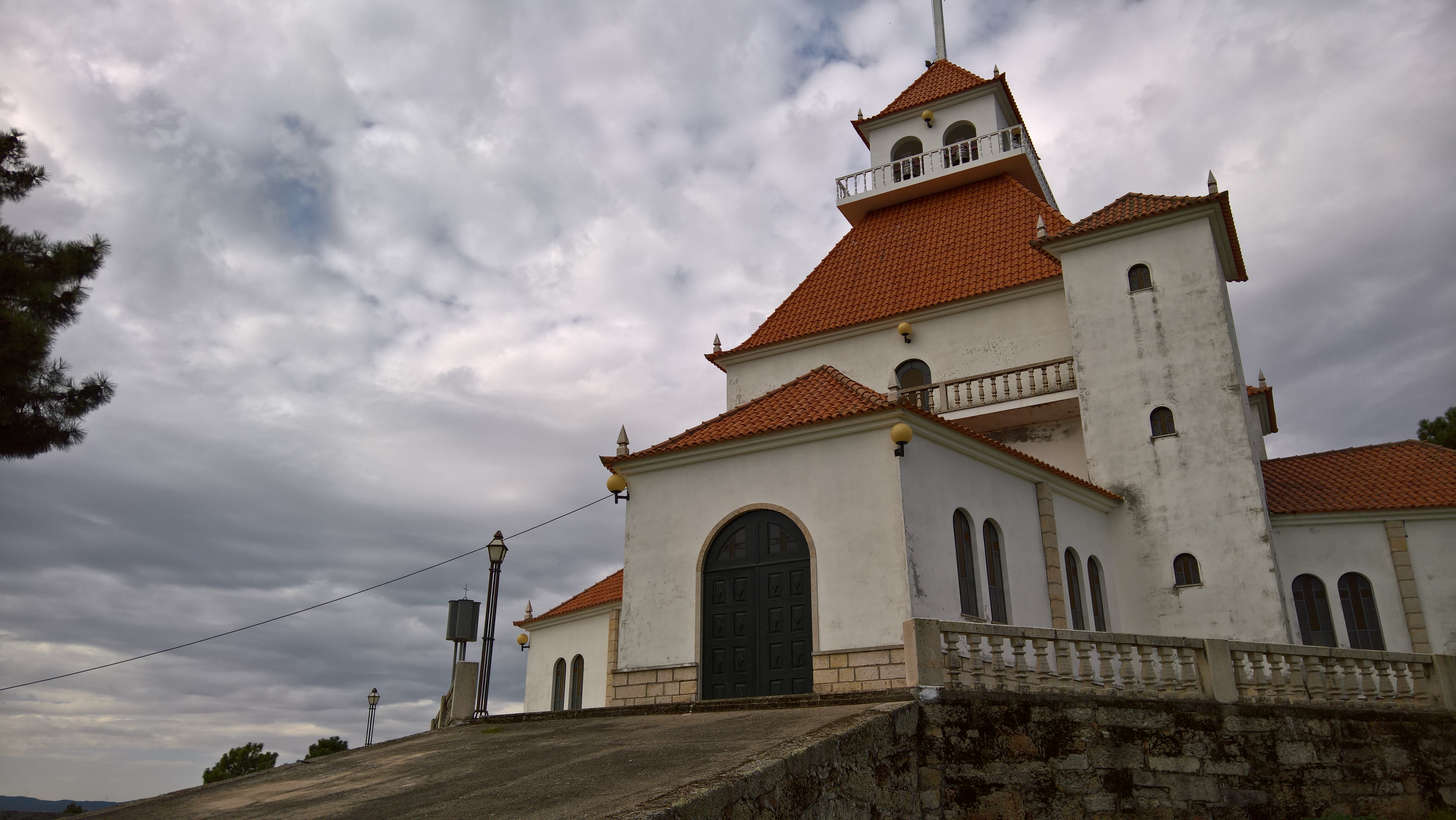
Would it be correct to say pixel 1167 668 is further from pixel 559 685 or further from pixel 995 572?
pixel 559 685

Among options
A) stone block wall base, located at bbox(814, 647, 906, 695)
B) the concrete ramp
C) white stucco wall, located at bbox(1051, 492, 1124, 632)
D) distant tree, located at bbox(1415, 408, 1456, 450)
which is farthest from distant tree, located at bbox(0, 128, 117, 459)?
distant tree, located at bbox(1415, 408, 1456, 450)

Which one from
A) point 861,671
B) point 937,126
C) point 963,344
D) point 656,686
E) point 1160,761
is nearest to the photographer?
point 1160,761

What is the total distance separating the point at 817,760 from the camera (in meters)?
8.38

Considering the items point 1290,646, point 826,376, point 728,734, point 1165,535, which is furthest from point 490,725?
point 1165,535

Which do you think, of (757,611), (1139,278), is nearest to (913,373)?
(1139,278)

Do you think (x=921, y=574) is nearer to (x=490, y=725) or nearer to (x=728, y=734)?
(x=728, y=734)

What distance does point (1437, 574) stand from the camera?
18.2 metres

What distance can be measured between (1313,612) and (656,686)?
13.1 m

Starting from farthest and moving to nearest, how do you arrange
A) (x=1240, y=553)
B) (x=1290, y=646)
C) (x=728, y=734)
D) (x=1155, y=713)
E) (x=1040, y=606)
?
(x=1240, y=553), (x=1040, y=606), (x=1290, y=646), (x=1155, y=713), (x=728, y=734)

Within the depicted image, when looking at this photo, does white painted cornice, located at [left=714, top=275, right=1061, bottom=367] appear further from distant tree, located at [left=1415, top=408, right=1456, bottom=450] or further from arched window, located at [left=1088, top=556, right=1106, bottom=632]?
distant tree, located at [left=1415, top=408, right=1456, bottom=450]

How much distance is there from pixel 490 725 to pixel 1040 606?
863 cm

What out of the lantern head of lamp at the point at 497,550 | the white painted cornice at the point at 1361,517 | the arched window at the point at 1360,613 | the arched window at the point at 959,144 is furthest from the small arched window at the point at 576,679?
the arched window at the point at 1360,613

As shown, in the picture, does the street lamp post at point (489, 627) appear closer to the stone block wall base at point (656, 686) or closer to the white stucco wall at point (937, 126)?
the stone block wall base at point (656, 686)

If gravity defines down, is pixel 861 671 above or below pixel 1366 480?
below
